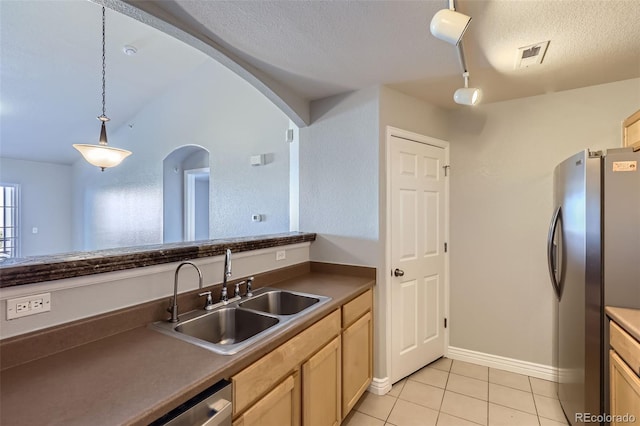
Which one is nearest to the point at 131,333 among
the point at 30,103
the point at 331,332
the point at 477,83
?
the point at 331,332

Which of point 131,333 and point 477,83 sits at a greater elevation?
point 477,83

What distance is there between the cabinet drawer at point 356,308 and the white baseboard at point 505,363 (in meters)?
1.24

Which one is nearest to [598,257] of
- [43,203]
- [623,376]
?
[623,376]

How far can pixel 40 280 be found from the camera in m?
1.08

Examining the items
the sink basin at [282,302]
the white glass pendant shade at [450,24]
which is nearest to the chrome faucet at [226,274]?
the sink basin at [282,302]

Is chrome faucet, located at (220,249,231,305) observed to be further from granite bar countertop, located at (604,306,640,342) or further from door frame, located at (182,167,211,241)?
door frame, located at (182,167,211,241)

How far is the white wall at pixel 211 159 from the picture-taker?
351 centimetres

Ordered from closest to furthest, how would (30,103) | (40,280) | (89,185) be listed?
(40,280) → (30,103) → (89,185)

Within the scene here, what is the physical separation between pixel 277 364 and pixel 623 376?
5.46ft

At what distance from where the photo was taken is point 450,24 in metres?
1.25

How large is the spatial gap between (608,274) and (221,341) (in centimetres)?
213

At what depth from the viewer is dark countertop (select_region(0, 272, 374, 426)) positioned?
0.80 m

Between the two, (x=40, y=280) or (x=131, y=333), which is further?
(x=131, y=333)

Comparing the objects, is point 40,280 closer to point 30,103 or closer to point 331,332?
point 331,332
